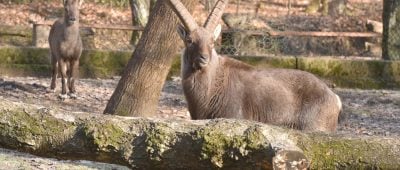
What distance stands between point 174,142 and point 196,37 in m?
2.66

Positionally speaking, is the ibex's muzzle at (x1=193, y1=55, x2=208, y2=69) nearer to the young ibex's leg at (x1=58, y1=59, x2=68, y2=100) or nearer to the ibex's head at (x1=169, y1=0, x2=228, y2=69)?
the ibex's head at (x1=169, y1=0, x2=228, y2=69)

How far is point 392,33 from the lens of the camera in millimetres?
17047

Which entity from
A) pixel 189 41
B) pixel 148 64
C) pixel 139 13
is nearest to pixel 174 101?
pixel 148 64

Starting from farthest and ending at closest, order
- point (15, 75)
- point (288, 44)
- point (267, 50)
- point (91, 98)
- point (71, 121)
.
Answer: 1. point (288, 44)
2. point (267, 50)
3. point (15, 75)
4. point (91, 98)
5. point (71, 121)

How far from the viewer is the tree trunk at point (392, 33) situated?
55.8 feet

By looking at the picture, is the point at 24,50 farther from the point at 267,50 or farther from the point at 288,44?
the point at 288,44

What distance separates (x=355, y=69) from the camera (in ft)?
49.9

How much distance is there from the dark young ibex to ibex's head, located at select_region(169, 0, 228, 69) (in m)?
5.75

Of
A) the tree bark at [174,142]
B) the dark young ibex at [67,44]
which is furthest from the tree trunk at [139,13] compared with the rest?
the tree bark at [174,142]

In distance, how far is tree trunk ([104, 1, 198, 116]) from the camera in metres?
9.01

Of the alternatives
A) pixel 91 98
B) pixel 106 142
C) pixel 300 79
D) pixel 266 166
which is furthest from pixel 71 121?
pixel 91 98

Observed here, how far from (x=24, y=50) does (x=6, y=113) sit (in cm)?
1000

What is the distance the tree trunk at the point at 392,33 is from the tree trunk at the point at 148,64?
883 cm

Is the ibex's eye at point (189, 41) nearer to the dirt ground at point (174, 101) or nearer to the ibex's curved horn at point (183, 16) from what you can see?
the ibex's curved horn at point (183, 16)
